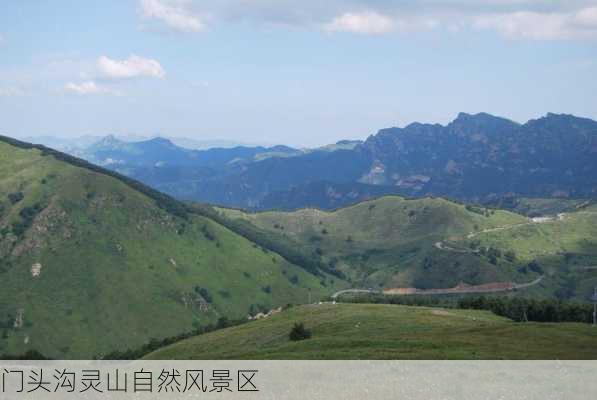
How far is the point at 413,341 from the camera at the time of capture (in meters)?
92.9

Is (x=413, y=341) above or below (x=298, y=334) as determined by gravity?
above

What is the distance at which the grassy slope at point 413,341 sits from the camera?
83000 mm

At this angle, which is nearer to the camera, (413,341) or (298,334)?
(413,341)

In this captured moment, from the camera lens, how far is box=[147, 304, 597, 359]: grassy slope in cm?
8300

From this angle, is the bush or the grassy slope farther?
the bush

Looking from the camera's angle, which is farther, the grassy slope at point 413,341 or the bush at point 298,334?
the bush at point 298,334
